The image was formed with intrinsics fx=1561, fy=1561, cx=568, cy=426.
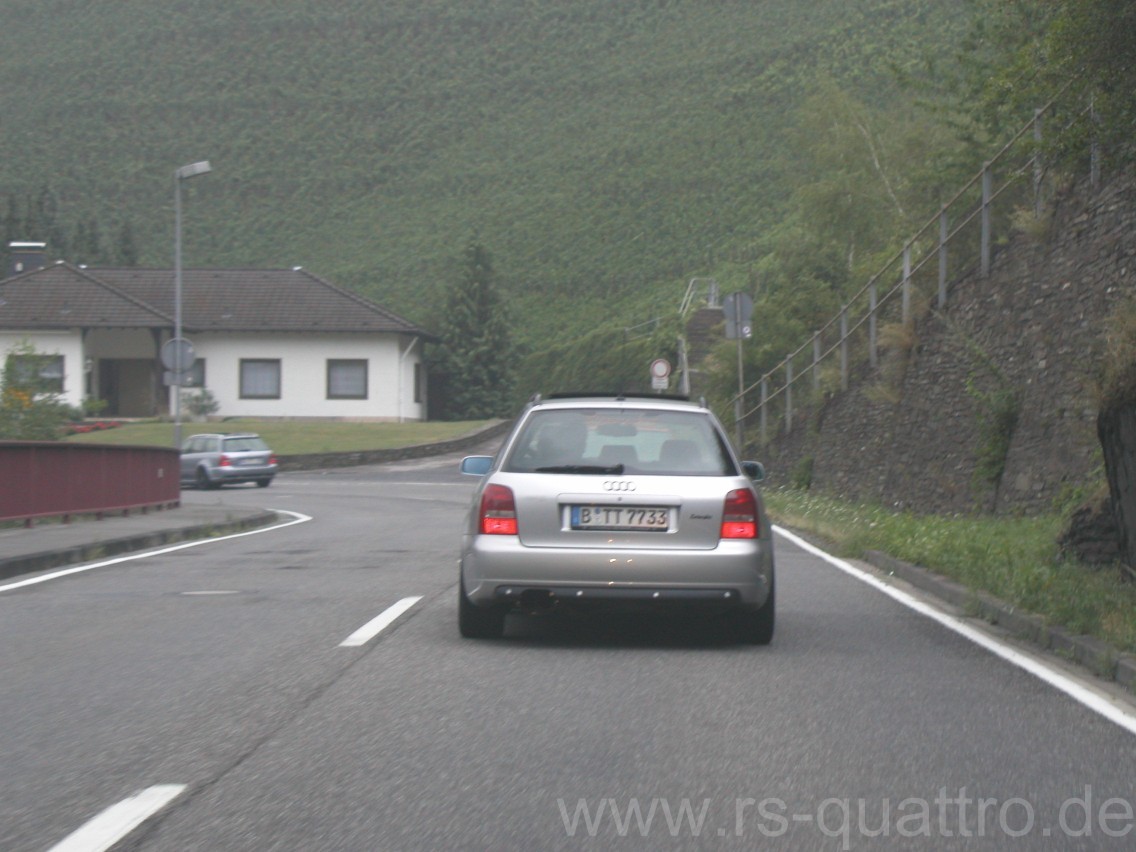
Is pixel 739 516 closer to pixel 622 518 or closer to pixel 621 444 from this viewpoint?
pixel 622 518

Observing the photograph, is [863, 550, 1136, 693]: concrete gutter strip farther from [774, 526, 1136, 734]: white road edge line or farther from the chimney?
the chimney

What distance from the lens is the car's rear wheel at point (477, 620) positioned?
360 inches

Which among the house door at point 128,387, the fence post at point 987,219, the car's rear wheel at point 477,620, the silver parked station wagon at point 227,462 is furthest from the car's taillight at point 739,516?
the house door at point 128,387

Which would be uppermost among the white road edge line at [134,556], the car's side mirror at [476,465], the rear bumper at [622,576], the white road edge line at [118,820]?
the car's side mirror at [476,465]

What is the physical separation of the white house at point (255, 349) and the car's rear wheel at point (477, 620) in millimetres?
48584

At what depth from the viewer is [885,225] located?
4469 centimetres

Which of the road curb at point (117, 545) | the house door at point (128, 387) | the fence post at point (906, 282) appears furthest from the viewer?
the house door at point (128, 387)

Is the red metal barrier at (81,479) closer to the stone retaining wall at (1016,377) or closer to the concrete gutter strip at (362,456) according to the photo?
the stone retaining wall at (1016,377)

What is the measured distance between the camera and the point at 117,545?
1716cm

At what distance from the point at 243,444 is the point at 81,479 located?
673 inches

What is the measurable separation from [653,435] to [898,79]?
24285mm

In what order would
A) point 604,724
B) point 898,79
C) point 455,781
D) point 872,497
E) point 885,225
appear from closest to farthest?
point 455,781 < point 604,724 < point 872,497 < point 898,79 < point 885,225

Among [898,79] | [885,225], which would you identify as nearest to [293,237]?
[885,225]

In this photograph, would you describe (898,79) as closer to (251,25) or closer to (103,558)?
(103,558)
